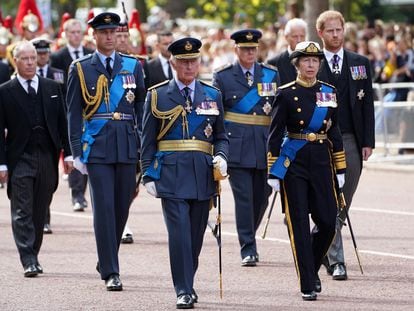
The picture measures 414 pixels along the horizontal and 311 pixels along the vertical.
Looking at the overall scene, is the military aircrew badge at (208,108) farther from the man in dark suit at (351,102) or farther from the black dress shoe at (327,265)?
the black dress shoe at (327,265)

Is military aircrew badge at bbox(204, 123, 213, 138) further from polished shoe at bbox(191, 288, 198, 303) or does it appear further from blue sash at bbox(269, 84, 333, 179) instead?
polished shoe at bbox(191, 288, 198, 303)

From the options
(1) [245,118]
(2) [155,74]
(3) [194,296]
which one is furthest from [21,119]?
(2) [155,74]

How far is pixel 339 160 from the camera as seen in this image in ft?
36.4

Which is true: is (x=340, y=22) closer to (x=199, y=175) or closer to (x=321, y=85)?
(x=321, y=85)

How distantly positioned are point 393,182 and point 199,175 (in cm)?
999

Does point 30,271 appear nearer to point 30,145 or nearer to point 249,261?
point 30,145

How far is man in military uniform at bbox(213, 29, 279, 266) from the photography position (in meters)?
13.0

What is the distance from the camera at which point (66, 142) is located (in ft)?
41.3

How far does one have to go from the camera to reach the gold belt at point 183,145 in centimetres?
1069

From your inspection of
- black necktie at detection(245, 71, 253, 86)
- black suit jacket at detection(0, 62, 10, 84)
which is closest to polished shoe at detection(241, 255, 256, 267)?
black necktie at detection(245, 71, 253, 86)

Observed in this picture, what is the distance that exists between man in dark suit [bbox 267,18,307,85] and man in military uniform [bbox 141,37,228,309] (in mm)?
2637

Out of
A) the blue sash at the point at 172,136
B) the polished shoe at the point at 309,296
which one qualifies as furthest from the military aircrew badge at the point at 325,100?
the polished shoe at the point at 309,296

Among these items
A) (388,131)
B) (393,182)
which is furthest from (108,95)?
(388,131)

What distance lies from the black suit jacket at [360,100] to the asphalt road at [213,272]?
43.9 inches
